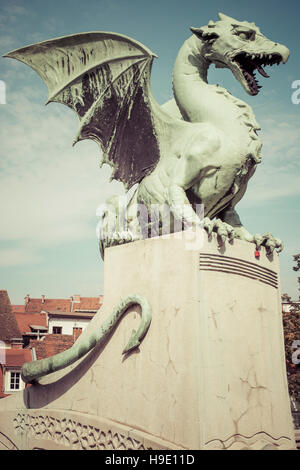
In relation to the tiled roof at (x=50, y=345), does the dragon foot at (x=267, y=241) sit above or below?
above

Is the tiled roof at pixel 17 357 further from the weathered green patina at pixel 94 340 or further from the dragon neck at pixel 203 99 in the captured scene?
the dragon neck at pixel 203 99

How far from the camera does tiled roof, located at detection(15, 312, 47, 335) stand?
28406 millimetres

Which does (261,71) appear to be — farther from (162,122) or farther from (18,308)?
(18,308)

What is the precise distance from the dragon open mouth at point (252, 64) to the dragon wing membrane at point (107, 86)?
3.78 ft

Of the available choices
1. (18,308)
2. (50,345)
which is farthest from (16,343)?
(18,308)

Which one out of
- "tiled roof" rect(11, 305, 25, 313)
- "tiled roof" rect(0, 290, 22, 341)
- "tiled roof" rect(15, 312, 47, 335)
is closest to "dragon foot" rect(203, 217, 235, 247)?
"tiled roof" rect(0, 290, 22, 341)

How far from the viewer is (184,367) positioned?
12.7 feet

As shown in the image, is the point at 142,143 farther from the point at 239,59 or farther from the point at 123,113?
the point at 239,59

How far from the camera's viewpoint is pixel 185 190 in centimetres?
511

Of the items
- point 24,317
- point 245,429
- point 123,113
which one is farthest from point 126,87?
point 24,317

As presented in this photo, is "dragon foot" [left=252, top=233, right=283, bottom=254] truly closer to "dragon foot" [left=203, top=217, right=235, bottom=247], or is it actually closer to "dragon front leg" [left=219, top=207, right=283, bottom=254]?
"dragon front leg" [left=219, top=207, right=283, bottom=254]

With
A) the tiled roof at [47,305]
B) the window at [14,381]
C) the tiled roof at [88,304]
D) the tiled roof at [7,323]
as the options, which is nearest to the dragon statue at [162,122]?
the window at [14,381]

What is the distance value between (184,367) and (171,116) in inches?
129

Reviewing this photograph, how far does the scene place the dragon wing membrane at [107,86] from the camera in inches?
Answer: 218
